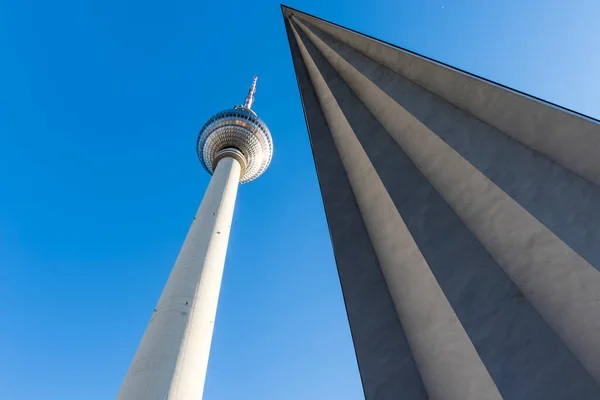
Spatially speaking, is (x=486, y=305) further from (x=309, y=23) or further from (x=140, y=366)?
(x=140, y=366)

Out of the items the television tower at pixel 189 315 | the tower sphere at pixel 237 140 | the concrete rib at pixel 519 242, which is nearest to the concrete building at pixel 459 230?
the concrete rib at pixel 519 242

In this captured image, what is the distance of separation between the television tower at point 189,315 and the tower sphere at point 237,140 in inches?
217

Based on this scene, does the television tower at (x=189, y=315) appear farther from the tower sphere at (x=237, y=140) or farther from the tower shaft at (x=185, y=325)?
the tower sphere at (x=237, y=140)

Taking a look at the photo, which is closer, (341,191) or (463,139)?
(463,139)

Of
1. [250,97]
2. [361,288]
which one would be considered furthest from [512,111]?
[250,97]

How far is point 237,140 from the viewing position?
47562 millimetres

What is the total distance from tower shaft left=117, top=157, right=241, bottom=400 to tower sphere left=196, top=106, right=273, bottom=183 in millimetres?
16469

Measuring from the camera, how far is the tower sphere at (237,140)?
156 ft

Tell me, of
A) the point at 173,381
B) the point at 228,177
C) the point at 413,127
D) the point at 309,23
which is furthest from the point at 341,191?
the point at 228,177

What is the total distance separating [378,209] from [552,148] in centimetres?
290

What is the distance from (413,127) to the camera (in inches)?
282

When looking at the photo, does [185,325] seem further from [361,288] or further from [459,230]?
[459,230]

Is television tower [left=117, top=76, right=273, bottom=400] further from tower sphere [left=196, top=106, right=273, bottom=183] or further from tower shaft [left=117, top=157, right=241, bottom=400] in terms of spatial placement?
tower sphere [left=196, top=106, right=273, bottom=183]

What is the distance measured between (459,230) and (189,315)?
18.9m
